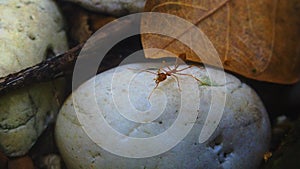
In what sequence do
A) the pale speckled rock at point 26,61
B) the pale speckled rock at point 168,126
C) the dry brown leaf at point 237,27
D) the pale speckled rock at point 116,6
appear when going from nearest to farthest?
the pale speckled rock at point 168,126 < the pale speckled rock at point 26,61 < the dry brown leaf at point 237,27 < the pale speckled rock at point 116,6

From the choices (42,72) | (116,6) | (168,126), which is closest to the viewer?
(168,126)

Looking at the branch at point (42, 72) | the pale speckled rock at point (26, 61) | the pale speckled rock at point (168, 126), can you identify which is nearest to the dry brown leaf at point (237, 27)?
the pale speckled rock at point (168, 126)

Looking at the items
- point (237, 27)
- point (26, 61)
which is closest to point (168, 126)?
point (237, 27)

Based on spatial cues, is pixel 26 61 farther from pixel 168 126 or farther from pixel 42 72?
pixel 168 126

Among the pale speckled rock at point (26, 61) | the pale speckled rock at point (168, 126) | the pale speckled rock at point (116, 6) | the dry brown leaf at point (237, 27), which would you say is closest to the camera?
the pale speckled rock at point (168, 126)

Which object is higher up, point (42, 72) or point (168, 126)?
point (42, 72)

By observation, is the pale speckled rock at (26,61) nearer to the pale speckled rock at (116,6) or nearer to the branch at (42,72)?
the branch at (42,72)

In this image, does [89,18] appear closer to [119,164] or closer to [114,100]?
[114,100]
